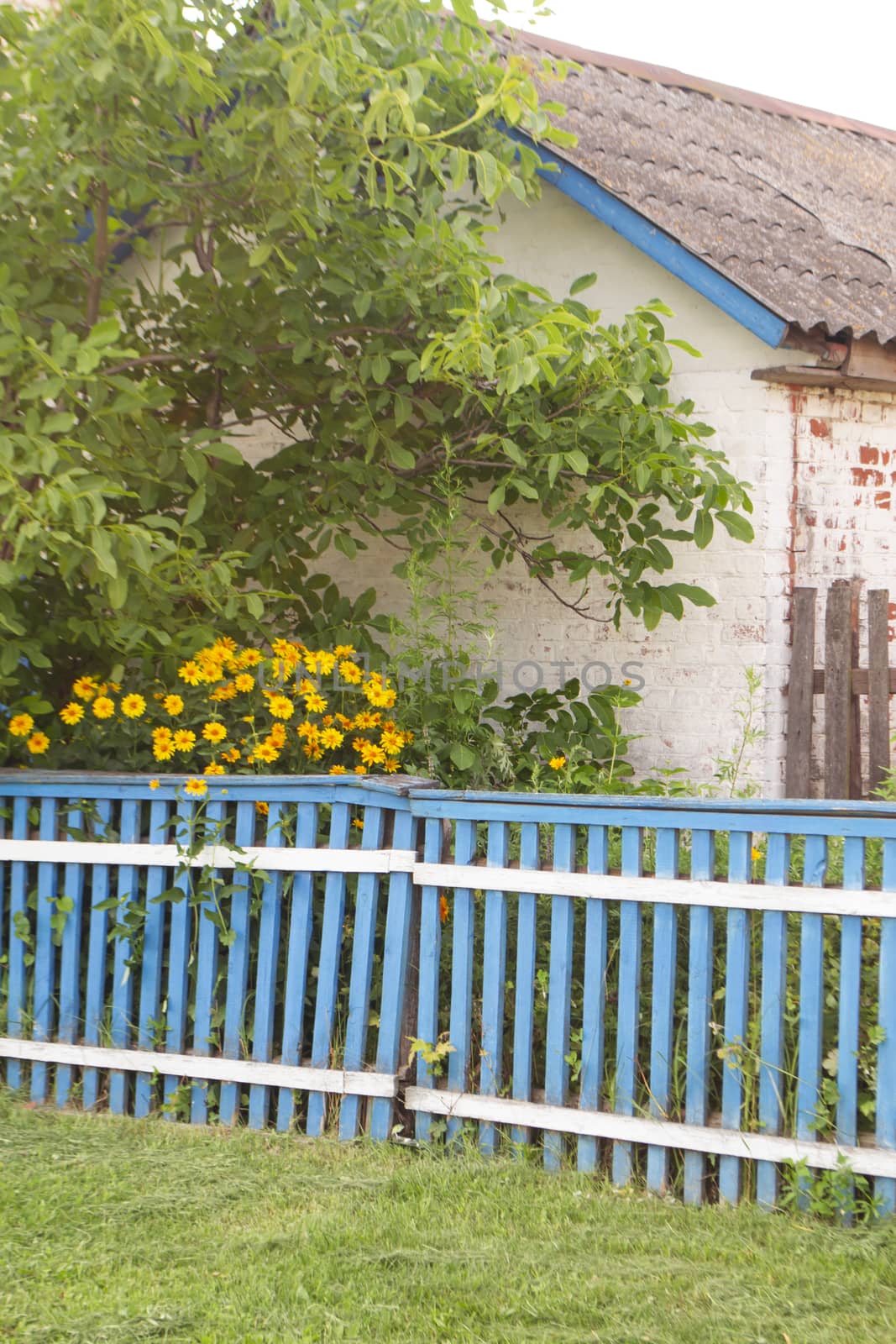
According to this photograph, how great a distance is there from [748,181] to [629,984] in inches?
181

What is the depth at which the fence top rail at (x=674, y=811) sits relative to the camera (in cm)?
318

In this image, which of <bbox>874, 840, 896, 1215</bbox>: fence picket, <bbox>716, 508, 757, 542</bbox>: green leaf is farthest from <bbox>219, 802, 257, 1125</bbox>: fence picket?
<bbox>716, 508, 757, 542</bbox>: green leaf

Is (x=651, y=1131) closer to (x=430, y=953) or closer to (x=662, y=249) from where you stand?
(x=430, y=953)

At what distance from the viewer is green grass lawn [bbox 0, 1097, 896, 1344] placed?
2.56 metres

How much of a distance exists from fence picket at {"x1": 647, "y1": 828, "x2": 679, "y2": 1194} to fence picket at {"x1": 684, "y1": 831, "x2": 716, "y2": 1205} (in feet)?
0.17

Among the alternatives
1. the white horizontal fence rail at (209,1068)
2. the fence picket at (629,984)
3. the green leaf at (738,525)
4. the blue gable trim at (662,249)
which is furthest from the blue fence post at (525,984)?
the blue gable trim at (662,249)

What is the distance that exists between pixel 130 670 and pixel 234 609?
1.06 m

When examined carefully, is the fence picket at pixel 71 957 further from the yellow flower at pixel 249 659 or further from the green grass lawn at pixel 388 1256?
the yellow flower at pixel 249 659

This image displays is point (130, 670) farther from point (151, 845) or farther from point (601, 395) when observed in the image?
point (601, 395)

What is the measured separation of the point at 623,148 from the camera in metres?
6.19

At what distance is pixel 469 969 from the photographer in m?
3.56

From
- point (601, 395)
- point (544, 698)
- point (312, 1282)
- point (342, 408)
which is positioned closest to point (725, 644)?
point (544, 698)

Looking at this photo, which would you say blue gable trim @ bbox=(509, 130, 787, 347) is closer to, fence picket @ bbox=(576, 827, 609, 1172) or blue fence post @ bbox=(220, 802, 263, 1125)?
fence picket @ bbox=(576, 827, 609, 1172)

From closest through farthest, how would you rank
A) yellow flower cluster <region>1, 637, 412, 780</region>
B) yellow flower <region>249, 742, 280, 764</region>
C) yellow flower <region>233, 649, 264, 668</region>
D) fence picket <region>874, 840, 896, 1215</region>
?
fence picket <region>874, 840, 896, 1215</region>
yellow flower <region>249, 742, 280, 764</region>
yellow flower cluster <region>1, 637, 412, 780</region>
yellow flower <region>233, 649, 264, 668</region>
